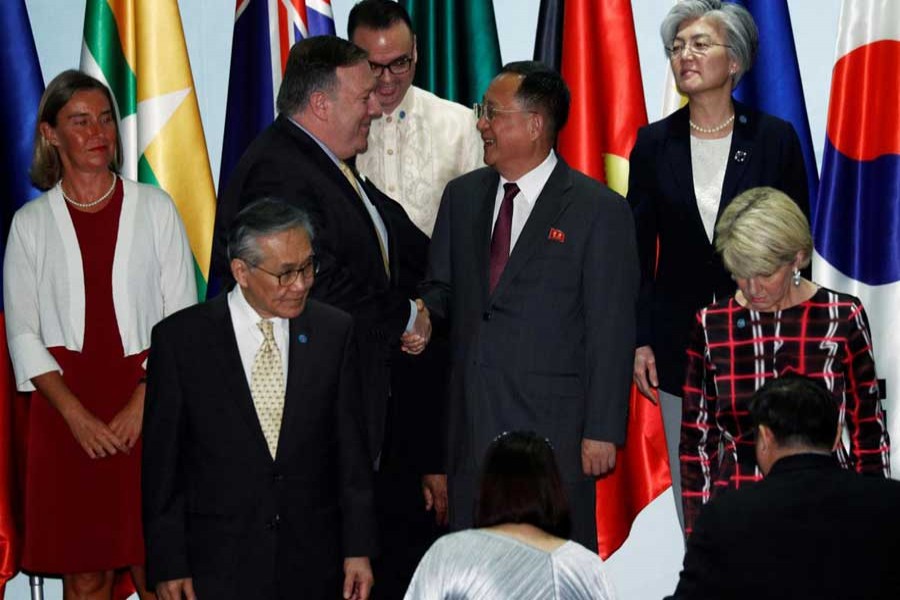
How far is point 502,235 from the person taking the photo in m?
4.72

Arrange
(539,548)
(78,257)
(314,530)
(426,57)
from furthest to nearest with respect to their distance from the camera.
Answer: (426,57) < (78,257) < (314,530) < (539,548)

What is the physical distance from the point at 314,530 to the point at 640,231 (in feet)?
4.83

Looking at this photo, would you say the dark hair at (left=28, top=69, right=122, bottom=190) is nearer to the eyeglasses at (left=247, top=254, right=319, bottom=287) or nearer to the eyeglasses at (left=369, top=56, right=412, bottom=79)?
the eyeglasses at (left=369, top=56, right=412, bottom=79)

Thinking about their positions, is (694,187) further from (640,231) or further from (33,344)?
(33,344)

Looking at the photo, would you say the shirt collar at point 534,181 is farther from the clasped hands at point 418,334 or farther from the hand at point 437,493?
the hand at point 437,493

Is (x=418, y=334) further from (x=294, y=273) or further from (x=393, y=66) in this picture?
(x=393, y=66)

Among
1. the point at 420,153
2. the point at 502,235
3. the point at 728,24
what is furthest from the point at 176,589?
the point at 728,24

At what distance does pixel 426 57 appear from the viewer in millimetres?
5652

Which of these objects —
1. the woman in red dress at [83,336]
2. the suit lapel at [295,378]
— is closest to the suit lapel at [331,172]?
the suit lapel at [295,378]

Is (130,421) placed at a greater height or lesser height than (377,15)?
lesser

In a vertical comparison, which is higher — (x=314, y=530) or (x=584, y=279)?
(x=584, y=279)

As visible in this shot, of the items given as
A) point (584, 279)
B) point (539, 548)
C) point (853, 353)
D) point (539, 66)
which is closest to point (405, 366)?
point (584, 279)

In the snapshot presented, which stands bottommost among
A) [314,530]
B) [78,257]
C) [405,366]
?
[314,530]

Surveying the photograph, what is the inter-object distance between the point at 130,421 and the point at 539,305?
4.21 ft
